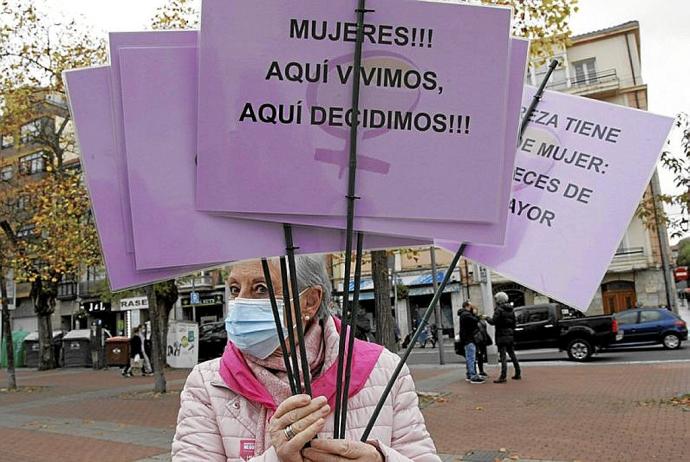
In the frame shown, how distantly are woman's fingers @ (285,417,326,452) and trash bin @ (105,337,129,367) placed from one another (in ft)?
76.3

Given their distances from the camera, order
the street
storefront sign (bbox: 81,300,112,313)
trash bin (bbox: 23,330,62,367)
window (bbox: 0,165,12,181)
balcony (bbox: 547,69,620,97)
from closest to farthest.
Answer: the street, window (bbox: 0,165,12,181), trash bin (bbox: 23,330,62,367), balcony (bbox: 547,69,620,97), storefront sign (bbox: 81,300,112,313)

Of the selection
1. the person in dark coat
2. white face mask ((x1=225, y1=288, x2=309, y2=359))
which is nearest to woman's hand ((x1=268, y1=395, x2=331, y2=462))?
white face mask ((x1=225, y1=288, x2=309, y2=359))

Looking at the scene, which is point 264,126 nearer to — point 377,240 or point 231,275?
point 377,240

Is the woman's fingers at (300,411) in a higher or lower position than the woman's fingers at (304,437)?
higher

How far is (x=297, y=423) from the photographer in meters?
1.43

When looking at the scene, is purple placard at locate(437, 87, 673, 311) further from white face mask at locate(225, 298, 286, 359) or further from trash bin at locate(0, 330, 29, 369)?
trash bin at locate(0, 330, 29, 369)

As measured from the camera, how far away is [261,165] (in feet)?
4.62

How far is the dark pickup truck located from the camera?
1772 cm

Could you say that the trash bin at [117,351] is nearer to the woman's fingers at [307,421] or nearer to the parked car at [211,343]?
the parked car at [211,343]

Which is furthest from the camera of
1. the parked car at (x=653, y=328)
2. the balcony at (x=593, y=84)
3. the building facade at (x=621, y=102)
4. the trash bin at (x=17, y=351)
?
the balcony at (x=593, y=84)

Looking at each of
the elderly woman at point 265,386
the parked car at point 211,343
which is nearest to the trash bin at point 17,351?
the parked car at point 211,343

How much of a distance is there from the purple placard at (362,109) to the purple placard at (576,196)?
0.35m

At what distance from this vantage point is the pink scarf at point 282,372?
1.81 m

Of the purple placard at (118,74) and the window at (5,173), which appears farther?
the window at (5,173)
